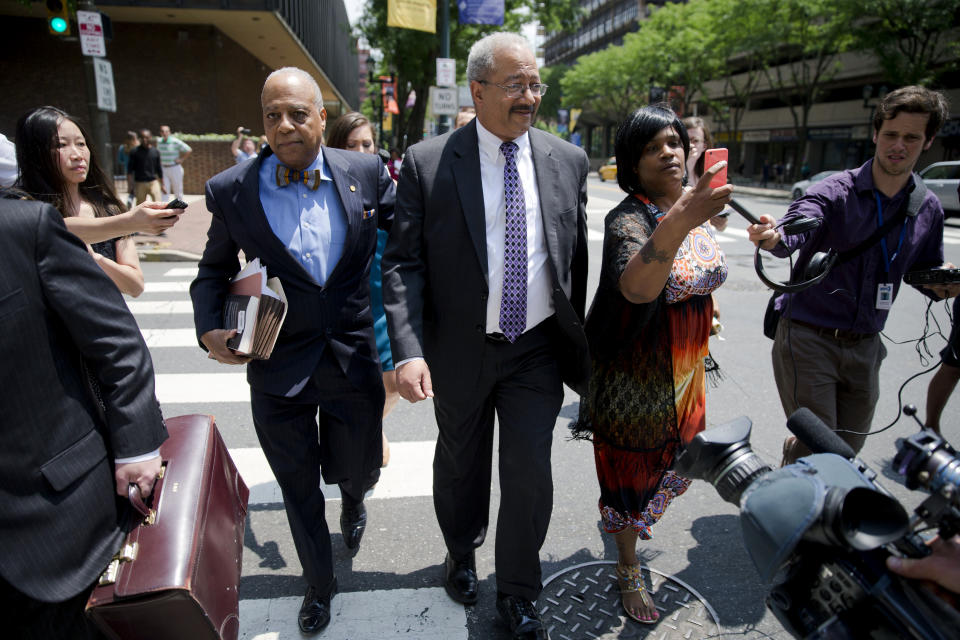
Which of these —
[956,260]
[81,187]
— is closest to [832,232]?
[81,187]

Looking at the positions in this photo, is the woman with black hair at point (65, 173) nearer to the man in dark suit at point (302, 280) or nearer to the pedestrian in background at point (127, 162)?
the man in dark suit at point (302, 280)

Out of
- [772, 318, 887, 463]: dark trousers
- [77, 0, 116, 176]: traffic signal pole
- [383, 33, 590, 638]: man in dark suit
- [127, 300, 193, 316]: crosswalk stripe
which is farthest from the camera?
[77, 0, 116, 176]: traffic signal pole

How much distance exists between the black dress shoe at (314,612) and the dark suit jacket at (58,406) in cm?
108

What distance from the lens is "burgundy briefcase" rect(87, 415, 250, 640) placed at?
1.65 meters

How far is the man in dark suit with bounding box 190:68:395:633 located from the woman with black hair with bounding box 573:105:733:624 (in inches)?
39.5

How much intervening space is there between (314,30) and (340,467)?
1118 inches

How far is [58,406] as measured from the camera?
1.62 m

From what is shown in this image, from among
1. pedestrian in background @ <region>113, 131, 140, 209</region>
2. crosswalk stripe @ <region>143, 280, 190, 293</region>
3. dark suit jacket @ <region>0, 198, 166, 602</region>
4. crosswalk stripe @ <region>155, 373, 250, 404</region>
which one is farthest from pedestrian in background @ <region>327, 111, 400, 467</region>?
pedestrian in background @ <region>113, 131, 140, 209</region>

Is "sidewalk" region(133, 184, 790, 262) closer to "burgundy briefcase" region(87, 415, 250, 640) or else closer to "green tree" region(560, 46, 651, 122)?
"burgundy briefcase" region(87, 415, 250, 640)

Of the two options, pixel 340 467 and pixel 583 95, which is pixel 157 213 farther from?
pixel 583 95

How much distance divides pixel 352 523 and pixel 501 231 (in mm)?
1641

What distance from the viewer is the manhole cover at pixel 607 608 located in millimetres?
2588

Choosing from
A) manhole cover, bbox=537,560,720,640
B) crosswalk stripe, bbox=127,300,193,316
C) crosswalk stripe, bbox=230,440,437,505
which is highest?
crosswalk stripe, bbox=127,300,193,316

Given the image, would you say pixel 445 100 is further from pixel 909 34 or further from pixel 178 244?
pixel 909 34
